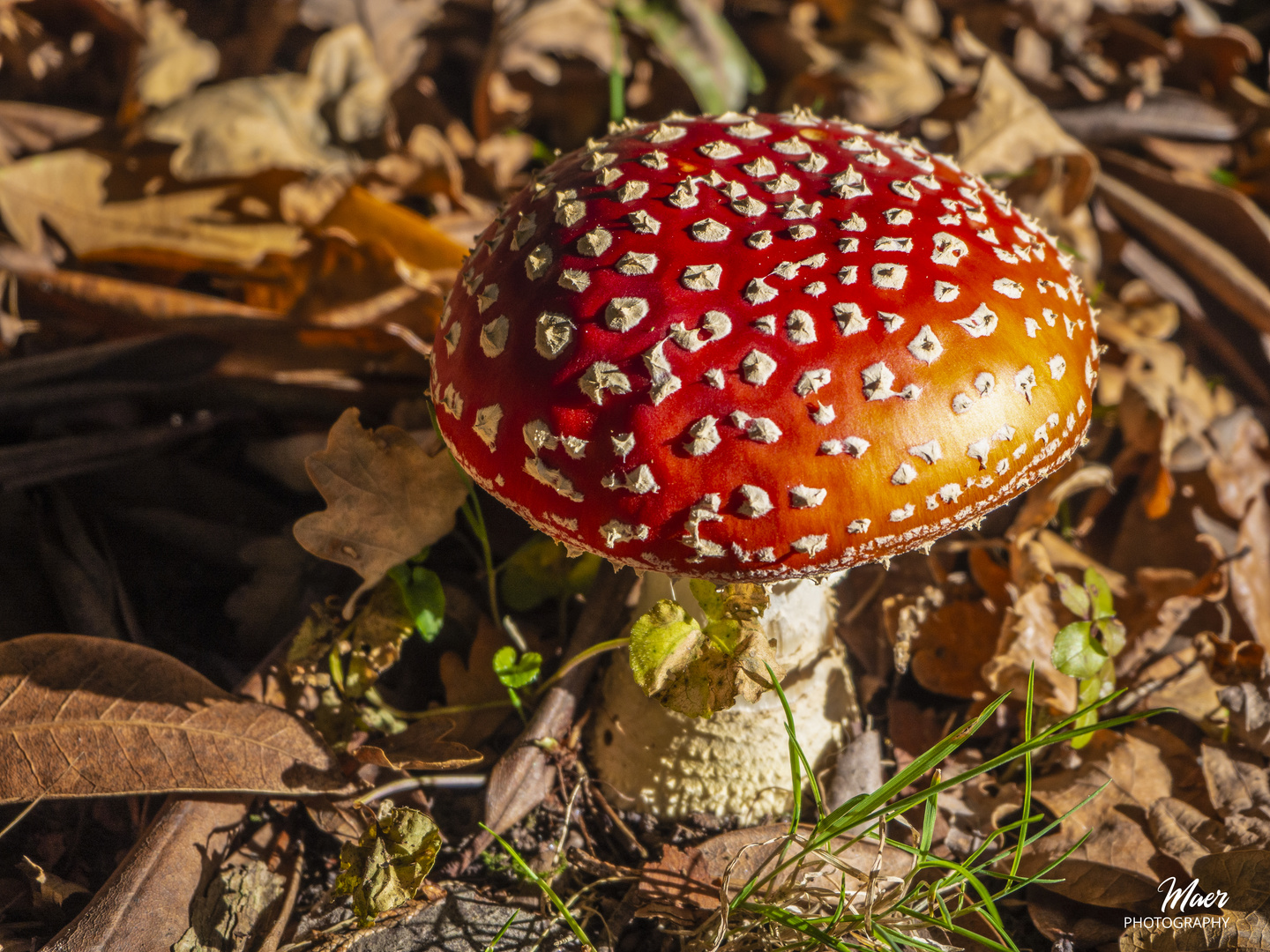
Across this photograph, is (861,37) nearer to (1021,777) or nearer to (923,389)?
(923,389)

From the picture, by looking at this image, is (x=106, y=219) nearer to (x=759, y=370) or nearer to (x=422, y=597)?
(x=422, y=597)

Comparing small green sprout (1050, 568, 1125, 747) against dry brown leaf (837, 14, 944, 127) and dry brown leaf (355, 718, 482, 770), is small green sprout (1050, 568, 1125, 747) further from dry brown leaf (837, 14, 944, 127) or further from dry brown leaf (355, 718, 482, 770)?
dry brown leaf (837, 14, 944, 127)

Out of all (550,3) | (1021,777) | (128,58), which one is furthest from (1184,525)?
(128,58)

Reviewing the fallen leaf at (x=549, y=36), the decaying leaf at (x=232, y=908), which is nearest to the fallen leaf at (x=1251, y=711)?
the decaying leaf at (x=232, y=908)

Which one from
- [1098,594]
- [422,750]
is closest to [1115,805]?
[1098,594]

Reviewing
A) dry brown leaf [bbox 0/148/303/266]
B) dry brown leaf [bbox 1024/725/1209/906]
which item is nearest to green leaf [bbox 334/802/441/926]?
dry brown leaf [bbox 1024/725/1209/906]

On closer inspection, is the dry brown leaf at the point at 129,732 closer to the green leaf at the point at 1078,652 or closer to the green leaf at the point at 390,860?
the green leaf at the point at 390,860
